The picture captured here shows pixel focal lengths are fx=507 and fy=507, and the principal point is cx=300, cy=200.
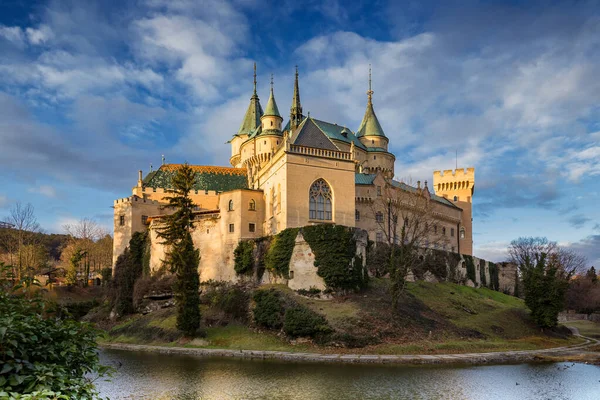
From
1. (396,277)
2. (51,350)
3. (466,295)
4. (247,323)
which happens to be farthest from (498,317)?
(51,350)

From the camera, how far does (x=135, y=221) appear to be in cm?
4803

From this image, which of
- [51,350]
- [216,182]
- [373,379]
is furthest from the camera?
[216,182]

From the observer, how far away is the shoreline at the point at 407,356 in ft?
91.8

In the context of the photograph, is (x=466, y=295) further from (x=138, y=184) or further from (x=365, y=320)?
(x=138, y=184)

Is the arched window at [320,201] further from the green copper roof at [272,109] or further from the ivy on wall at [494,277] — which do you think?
the ivy on wall at [494,277]

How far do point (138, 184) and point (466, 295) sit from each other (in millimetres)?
33395

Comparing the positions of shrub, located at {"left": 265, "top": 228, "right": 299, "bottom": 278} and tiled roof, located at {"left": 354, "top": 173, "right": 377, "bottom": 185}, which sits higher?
tiled roof, located at {"left": 354, "top": 173, "right": 377, "bottom": 185}

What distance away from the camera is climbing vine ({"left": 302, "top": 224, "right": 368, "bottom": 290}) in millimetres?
35906

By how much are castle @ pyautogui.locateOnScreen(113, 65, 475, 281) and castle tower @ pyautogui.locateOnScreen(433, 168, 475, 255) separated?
27cm

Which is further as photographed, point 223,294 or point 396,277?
point 223,294

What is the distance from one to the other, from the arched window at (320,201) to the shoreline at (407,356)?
13642 mm

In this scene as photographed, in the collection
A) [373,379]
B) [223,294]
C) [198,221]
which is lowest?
[373,379]

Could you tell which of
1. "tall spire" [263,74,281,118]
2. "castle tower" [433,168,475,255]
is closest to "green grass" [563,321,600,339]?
"castle tower" [433,168,475,255]

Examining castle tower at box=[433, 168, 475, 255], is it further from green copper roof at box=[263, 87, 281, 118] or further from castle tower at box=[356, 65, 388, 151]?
green copper roof at box=[263, 87, 281, 118]
